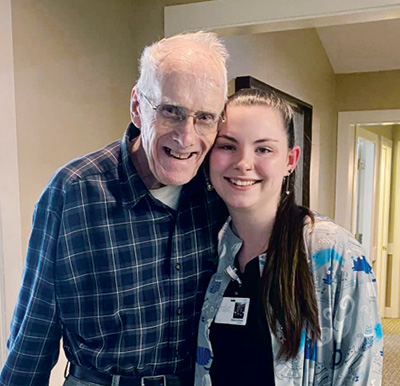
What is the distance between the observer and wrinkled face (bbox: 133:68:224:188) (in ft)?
3.27

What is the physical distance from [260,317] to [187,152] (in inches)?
18.1

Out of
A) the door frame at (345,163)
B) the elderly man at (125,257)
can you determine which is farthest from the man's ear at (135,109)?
the door frame at (345,163)

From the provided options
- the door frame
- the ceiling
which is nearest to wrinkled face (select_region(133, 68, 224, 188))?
the ceiling

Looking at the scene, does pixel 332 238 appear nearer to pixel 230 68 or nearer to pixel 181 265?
pixel 181 265

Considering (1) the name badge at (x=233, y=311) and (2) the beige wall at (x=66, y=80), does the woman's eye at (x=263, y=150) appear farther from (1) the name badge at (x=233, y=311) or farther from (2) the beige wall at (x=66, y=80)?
(2) the beige wall at (x=66, y=80)

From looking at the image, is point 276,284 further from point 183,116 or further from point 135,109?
point 135,109

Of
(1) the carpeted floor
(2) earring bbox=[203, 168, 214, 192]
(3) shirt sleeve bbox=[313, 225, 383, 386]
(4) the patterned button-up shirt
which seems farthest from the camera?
(1) the carpeted floor

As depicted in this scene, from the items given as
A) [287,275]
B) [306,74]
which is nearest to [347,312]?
[287,275]

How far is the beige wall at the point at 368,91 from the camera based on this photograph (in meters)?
3.53

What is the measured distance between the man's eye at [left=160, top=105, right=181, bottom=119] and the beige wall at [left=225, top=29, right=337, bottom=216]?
1.23m

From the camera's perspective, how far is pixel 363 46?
10.9 ft

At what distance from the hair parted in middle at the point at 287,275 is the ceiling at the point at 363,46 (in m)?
2.36

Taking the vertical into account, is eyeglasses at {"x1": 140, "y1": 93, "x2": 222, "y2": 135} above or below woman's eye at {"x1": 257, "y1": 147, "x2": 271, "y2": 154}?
above

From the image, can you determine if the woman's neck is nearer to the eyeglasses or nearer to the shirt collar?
the shirt collar
